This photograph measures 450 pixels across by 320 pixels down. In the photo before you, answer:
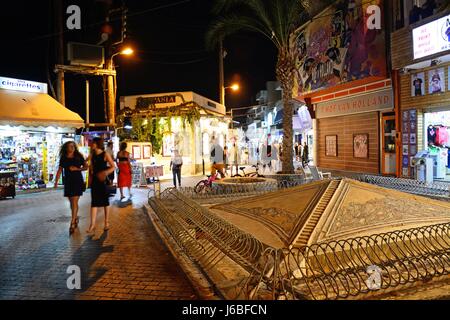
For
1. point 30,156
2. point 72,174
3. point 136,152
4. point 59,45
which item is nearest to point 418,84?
point 136,152

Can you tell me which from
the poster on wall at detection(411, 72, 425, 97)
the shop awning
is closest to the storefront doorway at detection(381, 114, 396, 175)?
the poster on wall at detection(411, 72, 425, 97)

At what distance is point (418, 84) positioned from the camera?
47.1 feet

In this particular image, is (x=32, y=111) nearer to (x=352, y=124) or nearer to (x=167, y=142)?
(x=167, y=142)

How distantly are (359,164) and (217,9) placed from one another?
32.9 ft

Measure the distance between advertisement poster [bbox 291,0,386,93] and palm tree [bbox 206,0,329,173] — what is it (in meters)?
2.87

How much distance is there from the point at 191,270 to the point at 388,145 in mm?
13942

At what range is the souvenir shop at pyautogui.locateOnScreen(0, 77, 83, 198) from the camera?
14227 millimetres

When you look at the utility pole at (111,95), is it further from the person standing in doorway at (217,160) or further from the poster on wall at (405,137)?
the poster on wall at (405,137)

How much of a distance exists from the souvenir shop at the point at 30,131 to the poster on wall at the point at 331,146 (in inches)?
508

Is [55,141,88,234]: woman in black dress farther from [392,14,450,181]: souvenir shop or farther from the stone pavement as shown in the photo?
[392,14,450,181]: souvenir shop

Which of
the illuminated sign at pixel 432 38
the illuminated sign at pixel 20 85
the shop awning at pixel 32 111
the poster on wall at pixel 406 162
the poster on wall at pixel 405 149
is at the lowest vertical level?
the poster on wall at pixel 406 162

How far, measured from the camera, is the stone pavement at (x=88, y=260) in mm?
4617

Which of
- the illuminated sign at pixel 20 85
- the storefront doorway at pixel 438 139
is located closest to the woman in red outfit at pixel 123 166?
the illuminated sign at pixel 20 85
